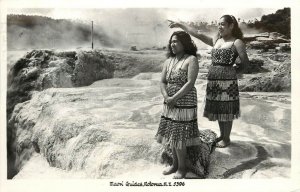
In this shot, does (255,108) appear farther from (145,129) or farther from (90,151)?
(90,151)

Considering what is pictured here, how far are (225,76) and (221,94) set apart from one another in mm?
132

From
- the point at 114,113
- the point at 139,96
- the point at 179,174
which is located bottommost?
the point at 179,174

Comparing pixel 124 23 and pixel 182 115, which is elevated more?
pixel 124 23

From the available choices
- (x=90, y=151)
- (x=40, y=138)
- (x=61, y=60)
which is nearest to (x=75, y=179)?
(x=90, y=151)

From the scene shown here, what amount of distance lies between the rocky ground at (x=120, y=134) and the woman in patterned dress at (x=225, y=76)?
85mm

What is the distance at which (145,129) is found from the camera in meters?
3.01

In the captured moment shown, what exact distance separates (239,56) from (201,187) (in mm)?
997

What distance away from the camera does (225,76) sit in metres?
2.87

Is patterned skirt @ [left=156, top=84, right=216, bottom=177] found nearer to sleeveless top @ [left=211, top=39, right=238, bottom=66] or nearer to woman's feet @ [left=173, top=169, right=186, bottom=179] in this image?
woman's feet @ [left=173, top=169, right=186, bottom=179]

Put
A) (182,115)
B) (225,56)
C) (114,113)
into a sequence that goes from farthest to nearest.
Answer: (114,113) < (225,56) < (182,115)

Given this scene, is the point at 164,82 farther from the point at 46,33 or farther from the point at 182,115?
the point at 46,33

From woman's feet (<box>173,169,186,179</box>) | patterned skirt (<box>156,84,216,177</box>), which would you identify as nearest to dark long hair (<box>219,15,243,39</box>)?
patterned skirt (<box>156,84,216,177</box>)

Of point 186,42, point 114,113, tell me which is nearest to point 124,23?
point 186,42

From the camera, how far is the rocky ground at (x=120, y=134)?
293cm
